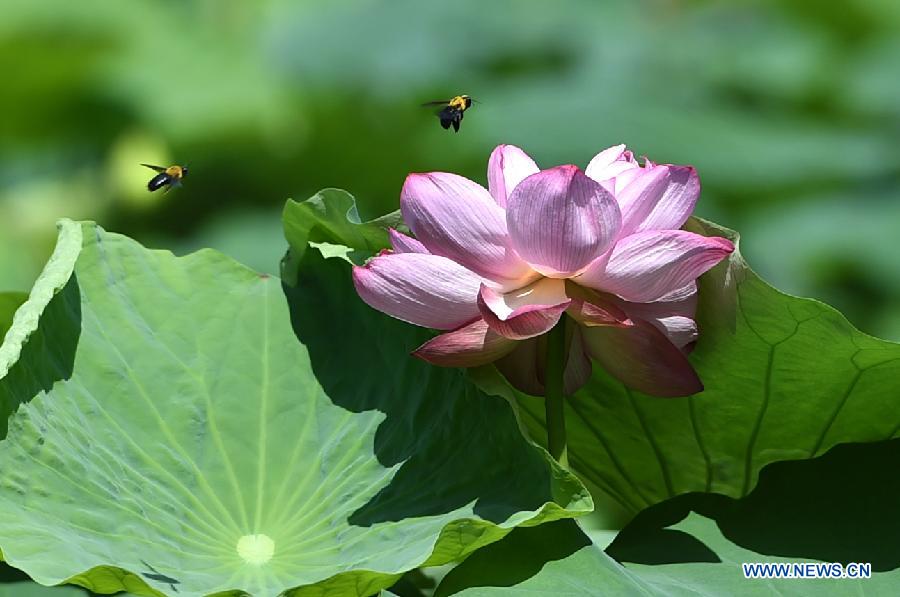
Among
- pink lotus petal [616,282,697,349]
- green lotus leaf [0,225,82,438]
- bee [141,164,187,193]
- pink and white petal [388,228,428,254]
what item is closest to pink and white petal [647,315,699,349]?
pink lotus petal [616,282,697,349]

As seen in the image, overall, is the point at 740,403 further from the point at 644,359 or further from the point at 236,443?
the point at 236,443

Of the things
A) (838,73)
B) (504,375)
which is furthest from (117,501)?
(838,73)

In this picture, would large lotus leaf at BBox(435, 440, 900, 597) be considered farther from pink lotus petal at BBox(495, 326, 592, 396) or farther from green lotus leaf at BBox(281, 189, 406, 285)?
green lotus leaf at BBox(281, 189, 406, 285)

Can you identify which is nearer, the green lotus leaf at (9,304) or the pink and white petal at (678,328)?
the pink and white petal at (678,328)

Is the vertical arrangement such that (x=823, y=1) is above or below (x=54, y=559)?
above

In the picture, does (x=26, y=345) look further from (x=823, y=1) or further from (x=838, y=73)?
(x=823, y=1)

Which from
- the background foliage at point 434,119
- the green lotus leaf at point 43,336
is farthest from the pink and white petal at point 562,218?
the background foliage at point 434,119

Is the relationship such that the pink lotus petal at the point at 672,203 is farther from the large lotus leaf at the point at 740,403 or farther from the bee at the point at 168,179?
the bee at the point at 168,179
